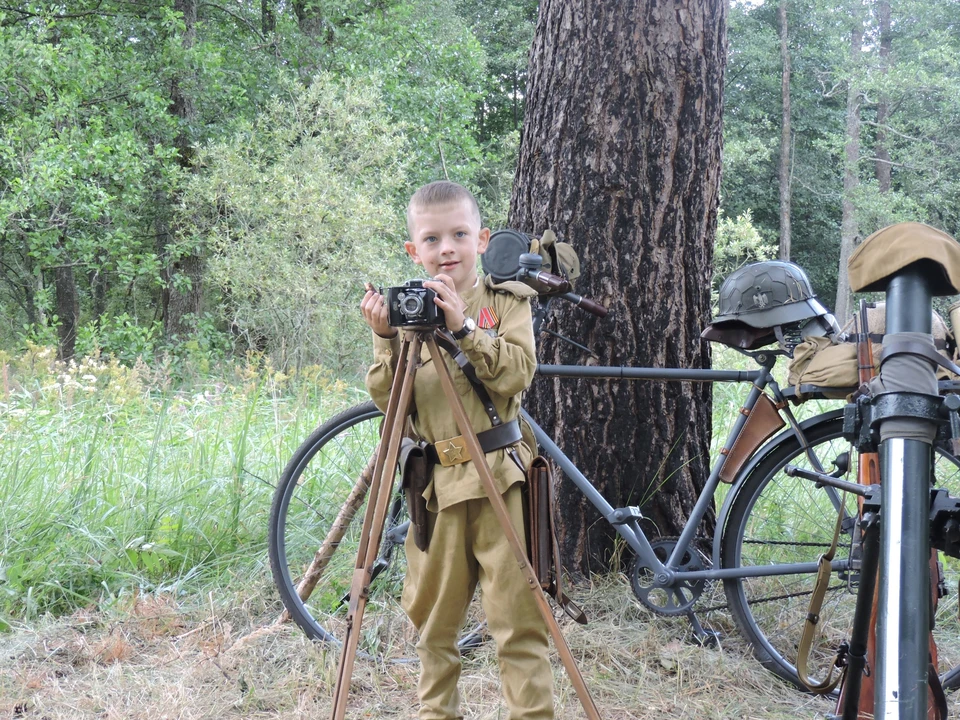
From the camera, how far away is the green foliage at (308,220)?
12297 mm

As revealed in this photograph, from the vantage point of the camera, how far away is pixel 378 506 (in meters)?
1.91

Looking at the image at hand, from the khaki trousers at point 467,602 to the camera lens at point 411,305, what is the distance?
602 mm

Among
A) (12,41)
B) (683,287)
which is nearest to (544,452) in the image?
(683,287)

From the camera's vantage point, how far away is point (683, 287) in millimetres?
3418

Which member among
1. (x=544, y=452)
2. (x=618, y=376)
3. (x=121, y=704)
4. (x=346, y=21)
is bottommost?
(x=121, y=704)

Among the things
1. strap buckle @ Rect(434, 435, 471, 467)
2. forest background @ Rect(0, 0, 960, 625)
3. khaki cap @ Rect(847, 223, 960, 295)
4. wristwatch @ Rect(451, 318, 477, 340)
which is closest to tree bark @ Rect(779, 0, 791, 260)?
forest background @ Rect(0, 0, 960, 625)

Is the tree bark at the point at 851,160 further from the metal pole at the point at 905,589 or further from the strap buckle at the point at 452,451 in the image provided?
the metal pole at the point at 905,589

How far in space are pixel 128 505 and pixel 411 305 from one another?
263cm

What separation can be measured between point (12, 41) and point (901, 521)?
46.0ft

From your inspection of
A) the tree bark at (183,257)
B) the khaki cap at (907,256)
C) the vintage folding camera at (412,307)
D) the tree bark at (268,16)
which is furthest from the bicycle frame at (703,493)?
the tree bark at (268,16)

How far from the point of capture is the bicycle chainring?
311 cm

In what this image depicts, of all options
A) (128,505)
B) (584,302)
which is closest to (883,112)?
(584,302)

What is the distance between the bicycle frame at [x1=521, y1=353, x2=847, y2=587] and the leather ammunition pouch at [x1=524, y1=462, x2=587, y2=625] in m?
0.70

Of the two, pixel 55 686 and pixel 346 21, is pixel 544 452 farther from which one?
pixel 346 21
